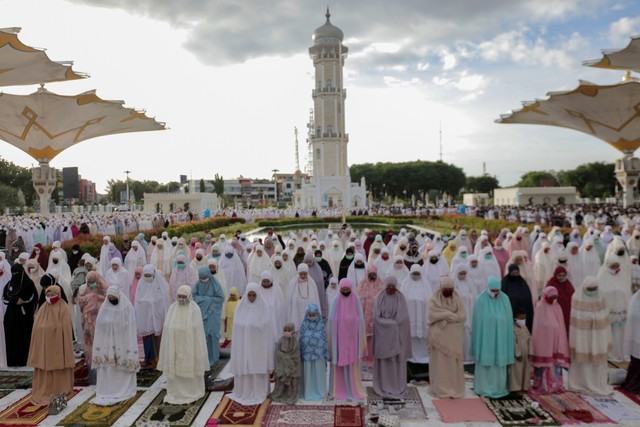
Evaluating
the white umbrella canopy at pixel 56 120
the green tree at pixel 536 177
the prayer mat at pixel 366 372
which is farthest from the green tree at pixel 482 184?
the prayer mat at pixel 366 372

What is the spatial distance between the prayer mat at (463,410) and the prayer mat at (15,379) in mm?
4270

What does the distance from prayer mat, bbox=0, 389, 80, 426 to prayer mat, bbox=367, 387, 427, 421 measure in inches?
118

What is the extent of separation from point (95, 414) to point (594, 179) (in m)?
59.5

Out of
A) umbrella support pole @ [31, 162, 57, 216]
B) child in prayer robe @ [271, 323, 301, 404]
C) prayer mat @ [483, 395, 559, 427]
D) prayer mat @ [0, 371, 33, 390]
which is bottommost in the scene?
prayer mat @ [483, 395, 559, 427]

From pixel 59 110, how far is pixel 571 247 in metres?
21.3

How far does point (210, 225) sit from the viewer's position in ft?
71.6

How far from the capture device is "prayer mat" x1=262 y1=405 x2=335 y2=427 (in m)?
4.20

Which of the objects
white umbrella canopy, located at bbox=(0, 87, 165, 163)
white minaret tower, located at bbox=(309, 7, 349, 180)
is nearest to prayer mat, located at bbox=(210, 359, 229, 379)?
white umbrella canopy, located at bbox=(0, 87, 165, 163)

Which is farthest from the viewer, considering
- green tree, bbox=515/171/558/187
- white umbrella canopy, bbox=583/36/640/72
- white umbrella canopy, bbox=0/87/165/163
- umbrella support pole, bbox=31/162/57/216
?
green tree, bbox=515/171/558/187

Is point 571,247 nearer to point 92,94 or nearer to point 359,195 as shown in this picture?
point 92,94

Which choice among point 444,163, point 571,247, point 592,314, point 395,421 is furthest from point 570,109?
point 444,163

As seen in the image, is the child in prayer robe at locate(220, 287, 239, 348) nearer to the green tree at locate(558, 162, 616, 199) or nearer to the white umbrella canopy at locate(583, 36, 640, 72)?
the white umbrella canopy at locate(583, 36, 640, 72)

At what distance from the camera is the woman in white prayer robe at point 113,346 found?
4.59m

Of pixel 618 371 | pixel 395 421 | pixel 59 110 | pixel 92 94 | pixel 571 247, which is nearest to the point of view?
pixel 395 421
